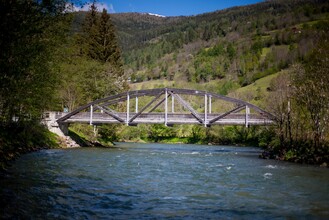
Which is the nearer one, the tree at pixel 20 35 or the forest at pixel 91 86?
the tree at pixel 20 35

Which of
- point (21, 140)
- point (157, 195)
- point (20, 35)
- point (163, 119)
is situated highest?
point (20, 35)

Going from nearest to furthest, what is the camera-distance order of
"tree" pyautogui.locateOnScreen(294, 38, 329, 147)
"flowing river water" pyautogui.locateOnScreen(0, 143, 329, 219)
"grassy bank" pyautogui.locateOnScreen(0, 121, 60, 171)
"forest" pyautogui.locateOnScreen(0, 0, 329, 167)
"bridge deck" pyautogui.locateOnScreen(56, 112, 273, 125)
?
1. "flowing river water" pyautogui.locateOnScreen(0, 143, 329, 219)
2. "forest" pyautogui.locateOnScreen(0, 0, 329, 167)
3. "grassy bank" pyautogui.locateOnScreen(0, 121, 60, 171)
4. "tree" pyautogui.locateOnScreen(294, 38, 329, 147)
5. "bridge deck" pyautogui.locateOnScreen(56, 112, 273, 125)

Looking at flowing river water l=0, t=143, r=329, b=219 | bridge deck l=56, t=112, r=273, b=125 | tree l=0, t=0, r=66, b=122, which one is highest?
tree l=0, t=0, r=66, b=122

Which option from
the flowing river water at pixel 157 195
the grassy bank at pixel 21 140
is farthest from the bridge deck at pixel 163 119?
the flowing river water at pixel 157 195

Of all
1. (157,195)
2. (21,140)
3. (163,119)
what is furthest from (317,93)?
(21,140)

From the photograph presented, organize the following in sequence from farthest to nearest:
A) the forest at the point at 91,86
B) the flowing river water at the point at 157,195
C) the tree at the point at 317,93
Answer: the tree at the point at 317,93 < the forest at the point at 91,86 < the flowing river water at the point at 157,195

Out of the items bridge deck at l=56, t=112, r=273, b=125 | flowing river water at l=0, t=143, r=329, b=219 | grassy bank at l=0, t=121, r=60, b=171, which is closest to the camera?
flowing river water at l=0, t=143, r=329, b=219

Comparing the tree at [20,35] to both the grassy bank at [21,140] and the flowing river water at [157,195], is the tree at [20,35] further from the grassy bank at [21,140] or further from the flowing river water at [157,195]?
the flowing river water at [157,195]

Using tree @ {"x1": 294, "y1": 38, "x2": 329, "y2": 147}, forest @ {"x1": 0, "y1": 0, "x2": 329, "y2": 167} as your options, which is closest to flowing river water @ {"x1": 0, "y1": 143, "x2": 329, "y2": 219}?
forest @ {"x1": 0, "y1": 0, "x2": 329, "y2": 167}

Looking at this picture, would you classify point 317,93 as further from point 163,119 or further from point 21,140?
point 21,140

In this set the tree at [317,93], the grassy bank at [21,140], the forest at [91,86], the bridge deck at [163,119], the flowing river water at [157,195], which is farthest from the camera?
the bridge deck at [163,119]

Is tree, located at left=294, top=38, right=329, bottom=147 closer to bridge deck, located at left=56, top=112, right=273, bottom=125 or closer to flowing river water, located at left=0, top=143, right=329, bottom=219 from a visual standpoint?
flowing river water, located at left=0, top=143, right=329, bottom=219

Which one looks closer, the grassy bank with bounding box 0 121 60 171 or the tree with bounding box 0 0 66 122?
the tree with bounding box 0 0 66 122

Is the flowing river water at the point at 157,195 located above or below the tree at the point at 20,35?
below
